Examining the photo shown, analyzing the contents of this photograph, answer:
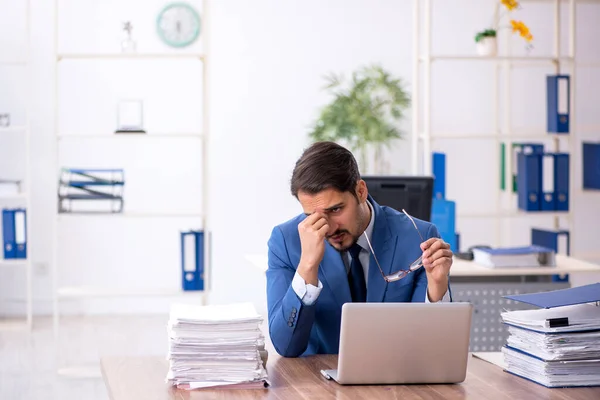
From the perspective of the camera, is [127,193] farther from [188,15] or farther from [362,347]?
[362,347]

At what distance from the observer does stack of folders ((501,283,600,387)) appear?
2.26m

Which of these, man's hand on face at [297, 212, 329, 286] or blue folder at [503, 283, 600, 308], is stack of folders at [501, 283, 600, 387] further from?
man's hand on face at [297, 212, 329, 286]

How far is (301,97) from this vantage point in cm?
723

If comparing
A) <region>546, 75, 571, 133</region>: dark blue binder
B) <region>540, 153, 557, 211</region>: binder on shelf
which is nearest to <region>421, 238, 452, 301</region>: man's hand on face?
<region>540, 153, 557, 211</region>: binder on shelf

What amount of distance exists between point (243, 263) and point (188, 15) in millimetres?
1930

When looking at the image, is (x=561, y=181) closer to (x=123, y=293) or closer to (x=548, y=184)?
(x=548, y=184)

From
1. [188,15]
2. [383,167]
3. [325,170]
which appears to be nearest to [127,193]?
[188,15]

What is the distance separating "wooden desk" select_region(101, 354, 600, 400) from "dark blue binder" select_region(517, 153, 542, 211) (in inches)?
133

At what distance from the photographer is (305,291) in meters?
2.51

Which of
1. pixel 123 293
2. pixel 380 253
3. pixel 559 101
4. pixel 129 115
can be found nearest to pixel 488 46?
pixel 559 101

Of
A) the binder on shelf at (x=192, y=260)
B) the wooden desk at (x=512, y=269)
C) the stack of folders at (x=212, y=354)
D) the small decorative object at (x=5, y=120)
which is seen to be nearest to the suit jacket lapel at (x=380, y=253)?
the stack of folders at (x=212, y=354)

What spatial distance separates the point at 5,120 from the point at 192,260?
7.10ft

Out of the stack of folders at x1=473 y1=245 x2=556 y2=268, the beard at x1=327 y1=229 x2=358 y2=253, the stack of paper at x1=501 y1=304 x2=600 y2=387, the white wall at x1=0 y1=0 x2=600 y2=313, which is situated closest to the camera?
the stack of paper at x1=501 y1=304 x2=600 y2=387

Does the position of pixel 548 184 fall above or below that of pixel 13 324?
above
